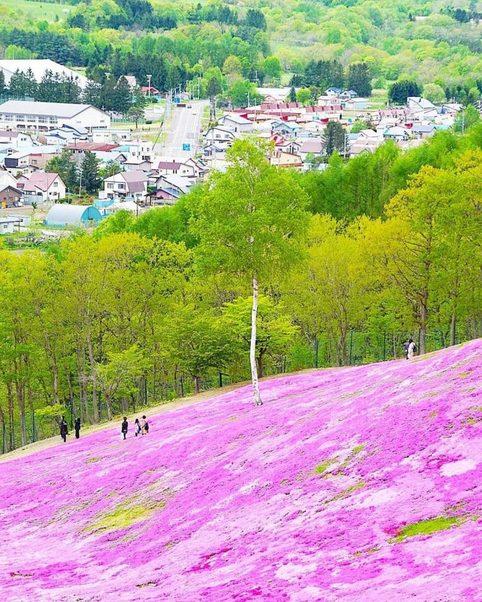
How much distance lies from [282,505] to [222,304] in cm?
3933

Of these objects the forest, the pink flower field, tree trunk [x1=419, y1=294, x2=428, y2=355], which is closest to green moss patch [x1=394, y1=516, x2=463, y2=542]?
the pink flower field

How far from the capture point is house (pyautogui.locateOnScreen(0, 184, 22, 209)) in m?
185

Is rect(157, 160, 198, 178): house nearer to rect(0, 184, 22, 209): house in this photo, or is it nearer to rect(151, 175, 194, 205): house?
rect(151, 175, 194, 205): house

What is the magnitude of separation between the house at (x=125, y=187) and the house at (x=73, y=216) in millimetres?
17539

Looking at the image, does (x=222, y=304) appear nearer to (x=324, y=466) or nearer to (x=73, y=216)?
(x=324, y=466)

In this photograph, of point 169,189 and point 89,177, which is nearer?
point 169,189

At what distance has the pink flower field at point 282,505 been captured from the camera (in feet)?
77.9

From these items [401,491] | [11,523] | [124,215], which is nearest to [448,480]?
[401,491]

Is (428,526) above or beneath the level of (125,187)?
above

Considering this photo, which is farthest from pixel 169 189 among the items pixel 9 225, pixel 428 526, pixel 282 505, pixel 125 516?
pixel 428 526

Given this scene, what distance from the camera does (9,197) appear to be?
7328 inches

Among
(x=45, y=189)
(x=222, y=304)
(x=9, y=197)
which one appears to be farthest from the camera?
(x=45, y=189)

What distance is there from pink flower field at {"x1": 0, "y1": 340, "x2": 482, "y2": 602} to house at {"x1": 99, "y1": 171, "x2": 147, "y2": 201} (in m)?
136

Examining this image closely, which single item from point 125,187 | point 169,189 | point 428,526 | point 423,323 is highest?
point 428,526
